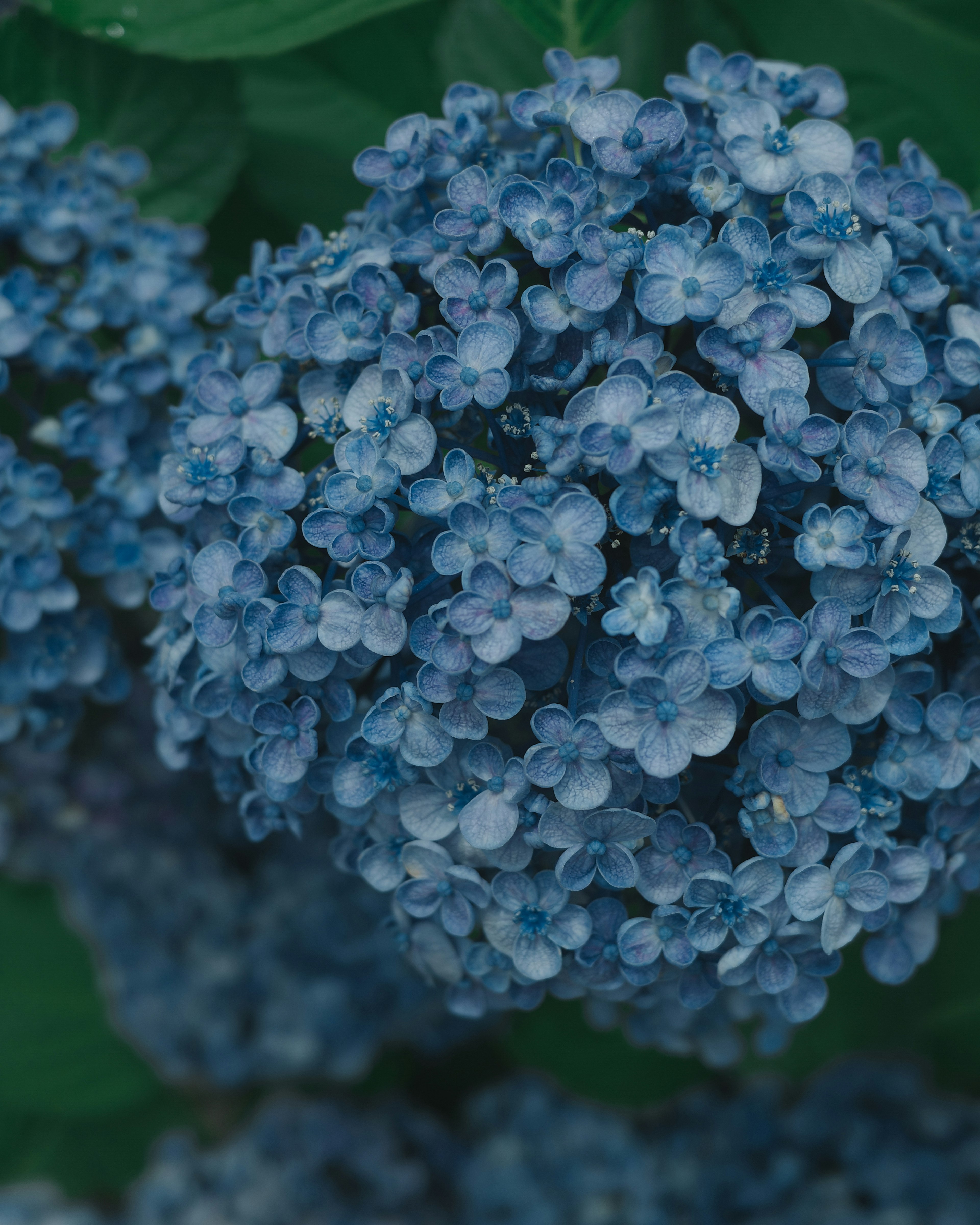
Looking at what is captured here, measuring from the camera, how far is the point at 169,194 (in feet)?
2.81

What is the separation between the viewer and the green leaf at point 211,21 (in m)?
0.68

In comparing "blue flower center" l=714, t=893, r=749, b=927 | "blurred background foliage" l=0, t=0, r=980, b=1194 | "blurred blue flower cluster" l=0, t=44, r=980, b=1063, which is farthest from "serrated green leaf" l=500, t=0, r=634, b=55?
"blue flower center" l=714, t=893, r=749, b=927

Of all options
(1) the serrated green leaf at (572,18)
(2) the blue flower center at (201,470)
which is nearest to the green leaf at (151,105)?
(1) the serrated green leaf at (572,18)

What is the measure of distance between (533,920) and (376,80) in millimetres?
647

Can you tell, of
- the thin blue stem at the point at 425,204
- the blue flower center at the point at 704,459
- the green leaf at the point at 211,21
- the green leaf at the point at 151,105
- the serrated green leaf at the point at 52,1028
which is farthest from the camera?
the serrated green leaf at the point at 52,1028

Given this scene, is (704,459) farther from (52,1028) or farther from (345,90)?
(52,1028)

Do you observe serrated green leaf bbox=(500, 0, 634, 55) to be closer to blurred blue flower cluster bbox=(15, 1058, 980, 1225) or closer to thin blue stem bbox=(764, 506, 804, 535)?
thin blue stem bbox=(764, 506, 804, 535)

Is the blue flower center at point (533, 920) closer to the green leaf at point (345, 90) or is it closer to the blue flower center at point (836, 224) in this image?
the blue flower center at point (836, 224)

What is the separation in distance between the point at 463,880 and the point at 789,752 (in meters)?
0.17

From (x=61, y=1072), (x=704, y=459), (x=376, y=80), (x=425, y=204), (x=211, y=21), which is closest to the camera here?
(x=704, y=459)

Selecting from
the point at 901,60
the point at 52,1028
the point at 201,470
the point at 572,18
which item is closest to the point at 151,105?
the point at 572,18

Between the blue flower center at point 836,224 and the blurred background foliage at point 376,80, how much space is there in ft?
0.94

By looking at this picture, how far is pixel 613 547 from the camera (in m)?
0.51

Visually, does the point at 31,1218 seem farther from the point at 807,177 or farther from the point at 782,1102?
the point at 807,177
